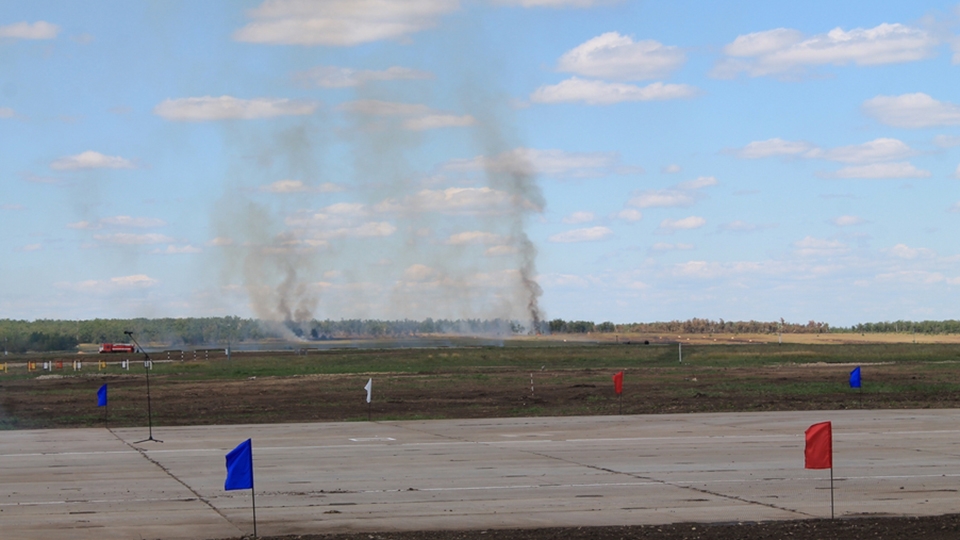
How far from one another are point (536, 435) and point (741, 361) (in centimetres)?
4678

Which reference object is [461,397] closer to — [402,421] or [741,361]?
[402,421]

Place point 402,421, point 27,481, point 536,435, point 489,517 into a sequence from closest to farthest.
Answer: point 489,517 < point 27,481 < point 536,435 < point 402,421

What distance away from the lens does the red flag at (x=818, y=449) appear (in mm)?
15633

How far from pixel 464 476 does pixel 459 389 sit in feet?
86.0

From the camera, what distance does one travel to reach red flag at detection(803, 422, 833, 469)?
15633 mm

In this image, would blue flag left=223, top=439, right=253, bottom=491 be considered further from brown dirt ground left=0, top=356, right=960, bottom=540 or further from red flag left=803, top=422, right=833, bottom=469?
brown dirt ground left=0, top=356, right=960, bottom=540

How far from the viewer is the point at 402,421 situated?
108 feet

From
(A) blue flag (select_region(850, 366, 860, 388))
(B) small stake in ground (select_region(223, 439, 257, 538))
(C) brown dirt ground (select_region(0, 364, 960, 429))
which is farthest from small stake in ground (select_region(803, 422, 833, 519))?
(A) blue flag (select_region(850, 366, 860, 388))

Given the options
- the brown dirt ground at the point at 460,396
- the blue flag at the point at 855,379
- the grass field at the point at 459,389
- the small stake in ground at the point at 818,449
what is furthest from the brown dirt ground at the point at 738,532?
the blue flag at the point at 855,379

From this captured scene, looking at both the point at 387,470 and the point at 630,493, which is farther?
the point at 387,470

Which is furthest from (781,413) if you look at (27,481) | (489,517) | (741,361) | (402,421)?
(741,361)

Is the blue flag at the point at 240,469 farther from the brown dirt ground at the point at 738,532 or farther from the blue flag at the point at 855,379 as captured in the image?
the blue flag at the point at 855,379

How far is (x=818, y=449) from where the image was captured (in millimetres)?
15727

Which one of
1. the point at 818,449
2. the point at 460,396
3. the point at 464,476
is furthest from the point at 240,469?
the point at 460,396
